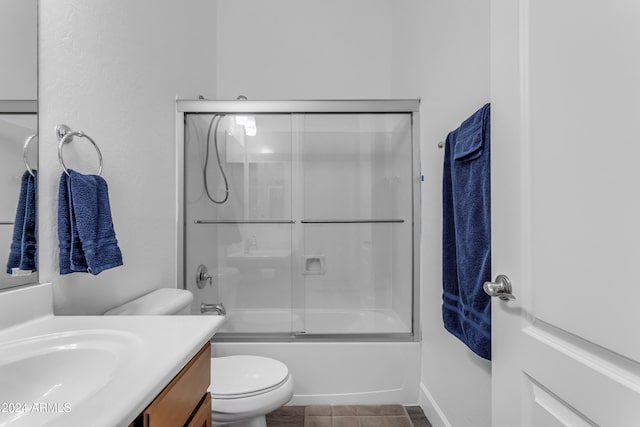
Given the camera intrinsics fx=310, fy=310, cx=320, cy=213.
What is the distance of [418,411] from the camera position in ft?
5.73

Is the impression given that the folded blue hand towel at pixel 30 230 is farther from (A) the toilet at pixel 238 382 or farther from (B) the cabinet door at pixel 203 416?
(B) the cabinet door at pixel 203 416

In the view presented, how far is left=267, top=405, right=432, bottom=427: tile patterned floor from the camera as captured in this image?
1634mm

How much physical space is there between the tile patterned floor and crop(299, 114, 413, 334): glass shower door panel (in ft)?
1.42

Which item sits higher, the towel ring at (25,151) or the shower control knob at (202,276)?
the towel ring at (25,151)

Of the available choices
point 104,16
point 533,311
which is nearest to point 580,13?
point 533,311

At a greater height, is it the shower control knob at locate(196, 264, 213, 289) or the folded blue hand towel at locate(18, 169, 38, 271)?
the folded blue hand towel at locate(18, 169, 38, 271)

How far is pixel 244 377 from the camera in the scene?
4.40 ft

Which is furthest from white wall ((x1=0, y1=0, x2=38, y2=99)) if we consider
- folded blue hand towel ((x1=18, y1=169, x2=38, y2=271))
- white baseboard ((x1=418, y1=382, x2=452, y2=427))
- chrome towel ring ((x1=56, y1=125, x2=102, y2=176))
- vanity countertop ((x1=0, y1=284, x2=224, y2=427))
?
white baseboard ((x1=418, y1=382, x2=452, y2=427))

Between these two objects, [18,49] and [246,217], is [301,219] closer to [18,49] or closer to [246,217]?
[246,217]

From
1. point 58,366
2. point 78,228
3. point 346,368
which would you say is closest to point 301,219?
point 346,368

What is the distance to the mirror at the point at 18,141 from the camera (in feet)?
2.80

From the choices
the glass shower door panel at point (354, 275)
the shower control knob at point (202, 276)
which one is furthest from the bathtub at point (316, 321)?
the shower control knob at point (202, 276)

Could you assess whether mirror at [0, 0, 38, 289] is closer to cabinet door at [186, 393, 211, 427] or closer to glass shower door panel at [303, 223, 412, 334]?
cabinet door at [186, 393, 211, 427]

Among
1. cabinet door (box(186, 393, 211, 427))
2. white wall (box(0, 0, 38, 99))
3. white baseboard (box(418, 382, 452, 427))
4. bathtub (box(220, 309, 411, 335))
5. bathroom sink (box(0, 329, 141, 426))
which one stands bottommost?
white baseboard (box(418, 382, 452, 427))
